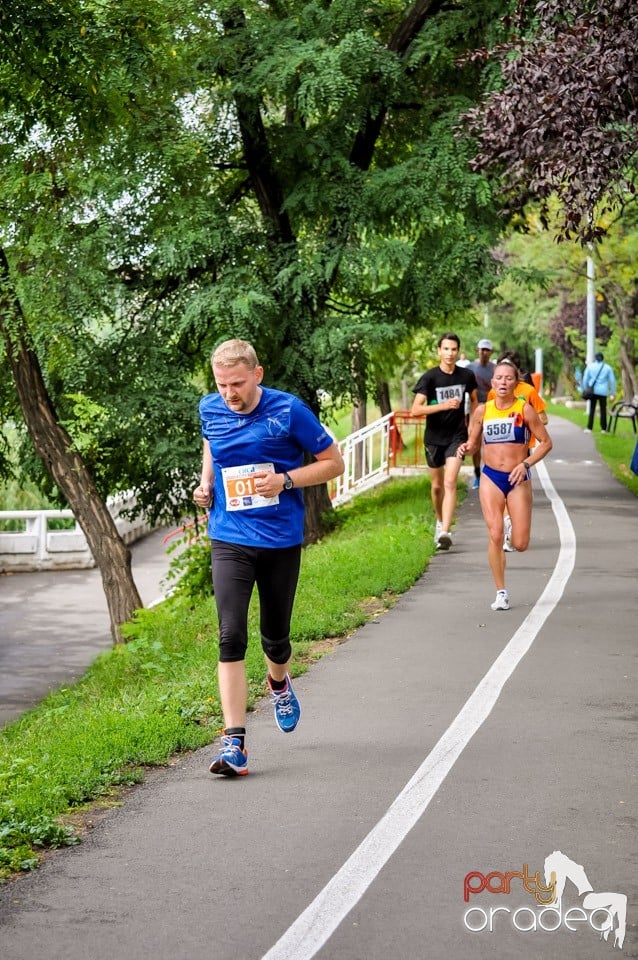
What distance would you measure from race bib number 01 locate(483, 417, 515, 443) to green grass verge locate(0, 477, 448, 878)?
1793 mm

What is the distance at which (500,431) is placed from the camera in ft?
37.9

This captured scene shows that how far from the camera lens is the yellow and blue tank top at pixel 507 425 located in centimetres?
1151

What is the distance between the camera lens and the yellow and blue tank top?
37.8 feet

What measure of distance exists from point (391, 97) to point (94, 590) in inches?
432

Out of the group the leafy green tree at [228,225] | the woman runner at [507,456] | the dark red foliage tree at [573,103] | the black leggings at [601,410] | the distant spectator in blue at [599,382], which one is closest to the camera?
the woman runner at [507,456]

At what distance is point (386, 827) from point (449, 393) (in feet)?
29.9

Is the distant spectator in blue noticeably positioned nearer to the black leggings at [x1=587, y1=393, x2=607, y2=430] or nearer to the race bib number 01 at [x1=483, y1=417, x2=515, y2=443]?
the black leggings at [x1=587, y1=393, x2=607, y2=430]

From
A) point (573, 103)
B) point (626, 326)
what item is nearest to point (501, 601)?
point (573, 103)

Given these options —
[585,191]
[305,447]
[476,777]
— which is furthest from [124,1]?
[476,777]

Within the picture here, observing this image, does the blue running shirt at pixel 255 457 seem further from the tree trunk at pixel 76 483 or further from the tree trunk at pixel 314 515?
the tree trunk at pixel 314 515

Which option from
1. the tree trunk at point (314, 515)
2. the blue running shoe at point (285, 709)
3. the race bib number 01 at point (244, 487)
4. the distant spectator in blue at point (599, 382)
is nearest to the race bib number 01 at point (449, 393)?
the tree trunk at point (314, 515)

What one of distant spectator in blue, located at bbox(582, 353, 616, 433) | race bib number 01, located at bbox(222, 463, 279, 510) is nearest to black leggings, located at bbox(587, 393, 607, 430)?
distant spectator in blue, located at bbox(582, 353, 616, 433)

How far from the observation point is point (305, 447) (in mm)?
6883

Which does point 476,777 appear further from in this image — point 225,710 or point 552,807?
point 225,710
